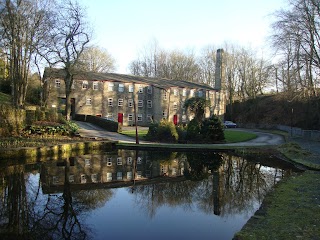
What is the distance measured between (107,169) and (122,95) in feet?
97.0

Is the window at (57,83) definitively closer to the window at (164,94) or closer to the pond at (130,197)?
the window at (164,94)

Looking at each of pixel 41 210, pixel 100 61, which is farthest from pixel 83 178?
pixel 100 61

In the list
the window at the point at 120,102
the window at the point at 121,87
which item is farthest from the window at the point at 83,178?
the window at the point at 121,87

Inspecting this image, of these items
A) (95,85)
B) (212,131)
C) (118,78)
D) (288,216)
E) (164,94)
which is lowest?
(288,216)

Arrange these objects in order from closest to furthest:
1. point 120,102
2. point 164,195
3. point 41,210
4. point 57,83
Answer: point 41,210
point 164,195
point 57,83
point 120,102

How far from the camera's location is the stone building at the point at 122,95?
3759cm

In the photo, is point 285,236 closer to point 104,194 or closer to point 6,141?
point 104,194

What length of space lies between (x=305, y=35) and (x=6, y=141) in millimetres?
24167

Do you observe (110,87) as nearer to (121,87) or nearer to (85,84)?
(121,87)

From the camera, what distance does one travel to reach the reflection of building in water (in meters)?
11.4

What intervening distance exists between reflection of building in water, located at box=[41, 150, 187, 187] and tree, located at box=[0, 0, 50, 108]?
9.96 meters

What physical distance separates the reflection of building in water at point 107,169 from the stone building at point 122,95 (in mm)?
22955

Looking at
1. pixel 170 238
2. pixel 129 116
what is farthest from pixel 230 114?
pixel 170 238

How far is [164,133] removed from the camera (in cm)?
2489
